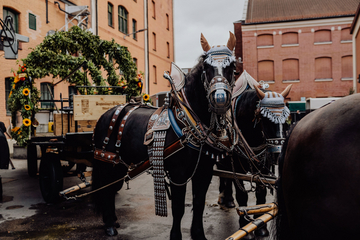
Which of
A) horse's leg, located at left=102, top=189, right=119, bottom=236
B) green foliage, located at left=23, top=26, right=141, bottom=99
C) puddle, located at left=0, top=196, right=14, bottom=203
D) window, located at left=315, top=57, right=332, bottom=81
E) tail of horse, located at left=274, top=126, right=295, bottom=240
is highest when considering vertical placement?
window, located at left=315, top=57, right=332, bottom=81

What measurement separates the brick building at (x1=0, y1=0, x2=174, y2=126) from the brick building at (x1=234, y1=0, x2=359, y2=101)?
7.55 m

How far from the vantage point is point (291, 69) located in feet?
76.8

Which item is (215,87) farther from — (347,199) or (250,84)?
(250,84)

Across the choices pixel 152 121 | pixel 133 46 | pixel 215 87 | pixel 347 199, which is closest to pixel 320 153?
pixel 347 199

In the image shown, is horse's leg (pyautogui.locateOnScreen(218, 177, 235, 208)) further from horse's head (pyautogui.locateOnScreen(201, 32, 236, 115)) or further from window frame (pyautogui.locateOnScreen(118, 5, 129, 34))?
window frame (pyautogui.locateOnScreen(118, 5, 129, 34))

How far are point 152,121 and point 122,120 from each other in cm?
75

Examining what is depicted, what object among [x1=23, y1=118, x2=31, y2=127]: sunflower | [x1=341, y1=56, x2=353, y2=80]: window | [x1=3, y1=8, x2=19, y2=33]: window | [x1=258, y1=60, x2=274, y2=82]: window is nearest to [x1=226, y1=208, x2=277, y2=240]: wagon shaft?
[x1=23, y1=118, x2=31, y2=127]: sunflower

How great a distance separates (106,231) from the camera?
3750 mm

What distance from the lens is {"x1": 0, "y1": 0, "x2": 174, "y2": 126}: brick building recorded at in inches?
461

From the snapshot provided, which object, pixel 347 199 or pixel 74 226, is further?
pixel 74 226

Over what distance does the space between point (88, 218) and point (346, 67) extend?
80.4ft

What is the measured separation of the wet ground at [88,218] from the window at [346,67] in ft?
70.3

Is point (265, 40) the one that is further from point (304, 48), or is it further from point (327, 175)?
point (327, 175)

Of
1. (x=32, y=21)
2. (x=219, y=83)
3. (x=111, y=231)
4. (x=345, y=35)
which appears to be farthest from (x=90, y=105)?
(x=345, y=35)
